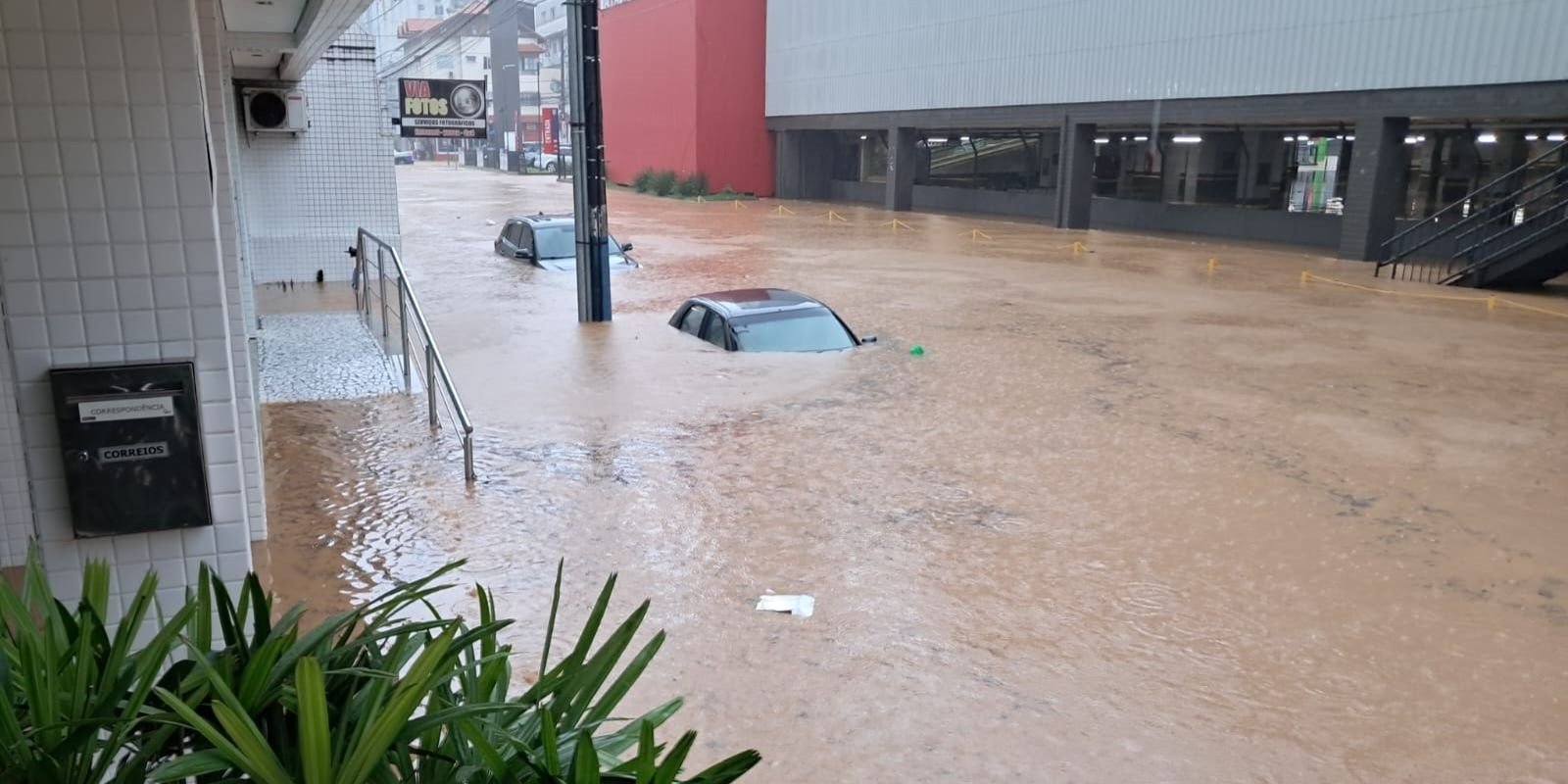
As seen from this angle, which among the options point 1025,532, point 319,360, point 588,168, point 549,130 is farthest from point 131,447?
point 549,130

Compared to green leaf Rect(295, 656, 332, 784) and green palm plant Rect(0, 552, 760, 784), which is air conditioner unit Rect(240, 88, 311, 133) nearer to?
green palm plant Rect(0, 552, 760, 784)

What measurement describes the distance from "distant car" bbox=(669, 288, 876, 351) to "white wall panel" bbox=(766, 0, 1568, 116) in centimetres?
1451

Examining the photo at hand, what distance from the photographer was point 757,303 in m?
13.3

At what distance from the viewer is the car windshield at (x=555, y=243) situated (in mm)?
21638

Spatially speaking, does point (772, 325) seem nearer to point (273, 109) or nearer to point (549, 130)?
point (273, 109)

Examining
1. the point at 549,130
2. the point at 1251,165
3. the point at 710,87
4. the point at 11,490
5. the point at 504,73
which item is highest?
the point at 504,73

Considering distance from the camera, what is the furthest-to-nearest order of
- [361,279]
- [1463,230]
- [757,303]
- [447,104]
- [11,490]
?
[1463,230], [447,104], [361,279], [757,303], [11,490]

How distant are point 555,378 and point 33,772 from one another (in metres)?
9.68

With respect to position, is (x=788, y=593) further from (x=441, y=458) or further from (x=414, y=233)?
(x=414, y=233)

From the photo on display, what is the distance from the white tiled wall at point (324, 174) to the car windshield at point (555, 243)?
5.37 metres

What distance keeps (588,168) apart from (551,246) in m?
6.80

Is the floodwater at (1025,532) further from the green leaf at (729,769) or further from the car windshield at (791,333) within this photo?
the green leaf at (729,769)

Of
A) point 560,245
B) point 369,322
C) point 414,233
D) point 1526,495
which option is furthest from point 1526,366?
point 414,233

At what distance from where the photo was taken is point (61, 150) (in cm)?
342
